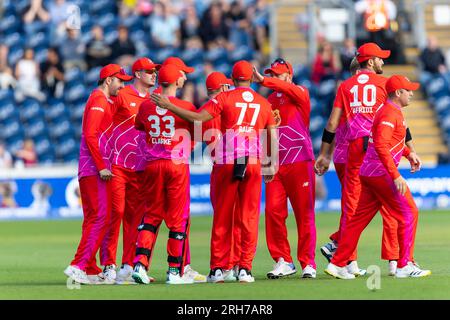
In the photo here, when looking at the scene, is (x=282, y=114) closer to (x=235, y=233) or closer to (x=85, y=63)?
(x=235, y=233)

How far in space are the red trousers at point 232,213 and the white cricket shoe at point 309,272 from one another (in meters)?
0.80

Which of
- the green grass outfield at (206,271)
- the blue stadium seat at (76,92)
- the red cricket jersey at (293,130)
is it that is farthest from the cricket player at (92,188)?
the blue stadium seat at (76,92)

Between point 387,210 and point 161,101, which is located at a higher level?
point 161,101

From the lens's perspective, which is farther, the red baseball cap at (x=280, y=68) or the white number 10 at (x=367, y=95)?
the red baseball cap at (x=280, y=68)

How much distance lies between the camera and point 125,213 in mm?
13852

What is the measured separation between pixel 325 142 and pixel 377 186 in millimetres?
1165

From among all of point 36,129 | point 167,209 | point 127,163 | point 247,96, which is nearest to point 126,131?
point 127,163

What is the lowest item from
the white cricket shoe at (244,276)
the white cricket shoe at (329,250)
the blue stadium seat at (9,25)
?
the white cricket shoe at (244,276)

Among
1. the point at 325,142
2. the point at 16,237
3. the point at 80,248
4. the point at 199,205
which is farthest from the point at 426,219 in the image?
the point at 80,248

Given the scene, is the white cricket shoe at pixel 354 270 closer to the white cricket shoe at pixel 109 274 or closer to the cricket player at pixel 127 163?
the cricket player at pixel 127 163

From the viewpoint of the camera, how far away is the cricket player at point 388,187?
12781 mm

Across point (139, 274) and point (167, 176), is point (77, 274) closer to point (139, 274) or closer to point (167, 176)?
point (139, 274)

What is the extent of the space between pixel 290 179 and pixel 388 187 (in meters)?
1.39

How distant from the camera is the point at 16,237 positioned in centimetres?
2112
